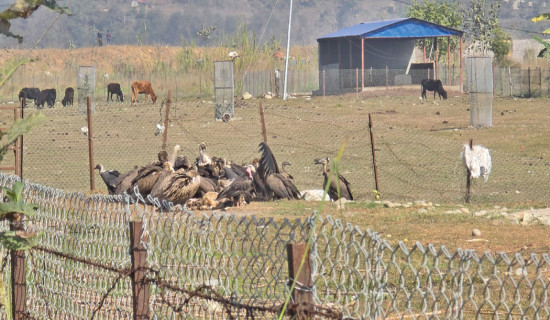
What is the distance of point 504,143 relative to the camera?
2359 centimetres

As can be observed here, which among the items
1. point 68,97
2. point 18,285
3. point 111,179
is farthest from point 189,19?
point 18,285

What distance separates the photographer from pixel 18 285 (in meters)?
5.95

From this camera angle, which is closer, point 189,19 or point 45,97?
point 45,97

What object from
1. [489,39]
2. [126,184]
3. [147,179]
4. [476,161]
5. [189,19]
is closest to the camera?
[147,179]

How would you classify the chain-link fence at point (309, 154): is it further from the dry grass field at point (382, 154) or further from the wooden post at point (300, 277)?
the wooden post at point (300, 277)

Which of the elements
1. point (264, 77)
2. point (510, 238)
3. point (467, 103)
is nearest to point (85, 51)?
point (264, 77)

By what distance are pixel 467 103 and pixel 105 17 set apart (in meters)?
141

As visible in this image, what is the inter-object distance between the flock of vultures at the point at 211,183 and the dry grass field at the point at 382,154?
38 centimetres

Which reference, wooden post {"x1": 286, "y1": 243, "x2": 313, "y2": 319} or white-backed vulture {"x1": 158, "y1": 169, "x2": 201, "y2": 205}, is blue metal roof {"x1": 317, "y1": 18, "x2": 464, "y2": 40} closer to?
white-backed vulture {"x1": 158, "y1": 169, "x2": 201, "y2": 205}

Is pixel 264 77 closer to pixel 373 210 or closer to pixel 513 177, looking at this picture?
pixel 513 177

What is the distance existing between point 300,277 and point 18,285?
2.98 metres

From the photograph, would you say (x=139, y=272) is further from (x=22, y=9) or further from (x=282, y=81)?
(x=282, y=81)

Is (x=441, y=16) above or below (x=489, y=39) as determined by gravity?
above

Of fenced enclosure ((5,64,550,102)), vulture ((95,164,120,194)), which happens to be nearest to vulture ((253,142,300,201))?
vulture ((95,164,120,194))
